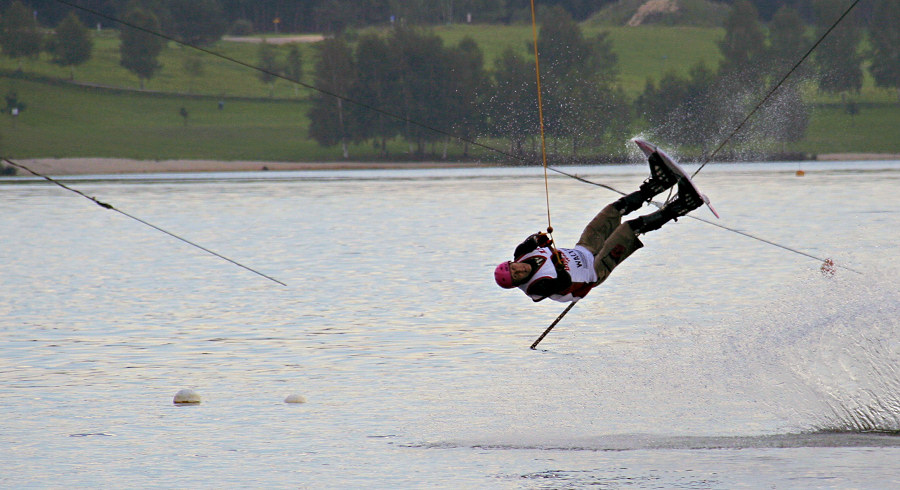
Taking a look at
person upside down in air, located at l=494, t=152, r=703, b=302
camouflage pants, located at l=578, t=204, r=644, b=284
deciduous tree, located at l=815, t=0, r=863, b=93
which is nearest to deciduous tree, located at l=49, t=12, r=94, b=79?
deciduous tree, located at l=815, t=0, r=863, b=93

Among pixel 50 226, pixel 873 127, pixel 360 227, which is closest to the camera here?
pixel 360 227

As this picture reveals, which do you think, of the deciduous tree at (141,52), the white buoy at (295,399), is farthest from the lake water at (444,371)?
the deciduous tree at (141,52)

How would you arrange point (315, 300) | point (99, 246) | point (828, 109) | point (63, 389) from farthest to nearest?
point (828, 109) → point (99, 246) → point (315, 300) → point (63, 389)

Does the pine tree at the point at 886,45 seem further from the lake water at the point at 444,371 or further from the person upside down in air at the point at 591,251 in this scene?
the person upside down in air at the point at 591,251

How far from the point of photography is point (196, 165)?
122 m

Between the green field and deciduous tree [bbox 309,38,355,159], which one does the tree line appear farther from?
the green field

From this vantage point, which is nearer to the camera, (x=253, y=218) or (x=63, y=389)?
(x=63, y=389)

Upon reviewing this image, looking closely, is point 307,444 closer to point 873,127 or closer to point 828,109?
point 873,127

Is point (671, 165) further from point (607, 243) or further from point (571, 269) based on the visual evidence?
point (571, 269)

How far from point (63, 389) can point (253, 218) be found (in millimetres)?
32192

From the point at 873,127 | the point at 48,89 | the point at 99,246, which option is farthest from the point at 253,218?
the point at 48,89

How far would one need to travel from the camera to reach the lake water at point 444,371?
10.7 m

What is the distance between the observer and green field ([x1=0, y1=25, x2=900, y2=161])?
129375 millimetres

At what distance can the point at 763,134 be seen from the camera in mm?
128375
